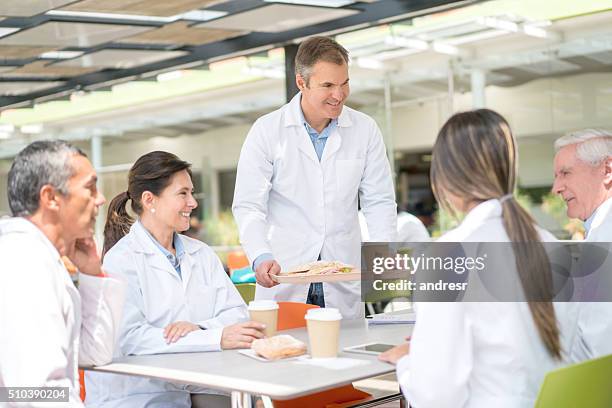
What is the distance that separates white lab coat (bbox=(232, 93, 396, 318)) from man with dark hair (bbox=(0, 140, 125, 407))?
4.82 feet

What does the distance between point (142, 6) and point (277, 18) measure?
3.73 feet

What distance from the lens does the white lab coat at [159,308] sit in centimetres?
269

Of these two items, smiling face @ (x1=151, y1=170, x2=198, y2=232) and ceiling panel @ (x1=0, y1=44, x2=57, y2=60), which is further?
ceiling panel @ (x1=0, y1=44, x2=57, y2=60)

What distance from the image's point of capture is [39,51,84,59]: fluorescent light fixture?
7.75m

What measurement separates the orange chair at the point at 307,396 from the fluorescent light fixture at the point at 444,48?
6.27 metres

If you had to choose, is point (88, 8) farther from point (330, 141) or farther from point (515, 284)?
point (515, 284)

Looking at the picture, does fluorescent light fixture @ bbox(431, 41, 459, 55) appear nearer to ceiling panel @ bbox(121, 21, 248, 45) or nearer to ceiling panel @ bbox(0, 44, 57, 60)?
ceiling panel @ bbox(121, 21, 248, 45)

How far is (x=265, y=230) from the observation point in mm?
3877

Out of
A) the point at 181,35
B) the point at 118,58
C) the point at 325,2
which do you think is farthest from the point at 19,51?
the point at 325,2

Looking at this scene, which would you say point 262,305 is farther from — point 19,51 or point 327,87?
point 19,51

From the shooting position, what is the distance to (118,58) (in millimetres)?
8086

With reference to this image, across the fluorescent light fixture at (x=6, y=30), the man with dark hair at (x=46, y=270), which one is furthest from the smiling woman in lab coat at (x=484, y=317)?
the fluorescent light fixture at (x=6, y=30)

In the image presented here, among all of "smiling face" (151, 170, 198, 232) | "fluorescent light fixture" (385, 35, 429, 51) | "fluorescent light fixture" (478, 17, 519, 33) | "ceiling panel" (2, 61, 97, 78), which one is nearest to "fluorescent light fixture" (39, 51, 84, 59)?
"ceiling panel" (2, 61, 97, 78)

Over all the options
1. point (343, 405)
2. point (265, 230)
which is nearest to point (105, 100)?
point (265, 230)
